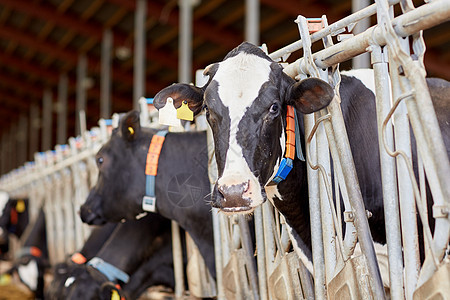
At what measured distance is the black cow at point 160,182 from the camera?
350cm

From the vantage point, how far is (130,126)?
3.66m

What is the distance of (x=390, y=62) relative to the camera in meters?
1.99

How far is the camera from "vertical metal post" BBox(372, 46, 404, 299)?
200 cm

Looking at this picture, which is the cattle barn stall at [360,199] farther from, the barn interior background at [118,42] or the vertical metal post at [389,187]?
the barn interior background at [118,42]

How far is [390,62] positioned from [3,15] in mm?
15160

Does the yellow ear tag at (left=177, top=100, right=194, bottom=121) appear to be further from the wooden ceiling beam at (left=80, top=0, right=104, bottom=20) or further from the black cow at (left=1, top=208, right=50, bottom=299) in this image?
the wooden ceiling beam at (left=80, top=0, right=104, bottom=20)

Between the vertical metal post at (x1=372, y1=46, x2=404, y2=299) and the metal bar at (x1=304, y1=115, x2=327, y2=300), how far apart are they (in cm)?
42

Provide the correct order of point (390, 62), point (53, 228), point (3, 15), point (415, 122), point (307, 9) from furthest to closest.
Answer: point (3, 15)
point (307, 9)
point (53, 228)
point (390, 62)
point (415, 122)

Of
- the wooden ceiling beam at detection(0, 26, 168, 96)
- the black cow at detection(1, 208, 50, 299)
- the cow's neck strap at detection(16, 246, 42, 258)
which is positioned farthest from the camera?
the wooden ceiling beam at detection(0, 26, 168, 96)

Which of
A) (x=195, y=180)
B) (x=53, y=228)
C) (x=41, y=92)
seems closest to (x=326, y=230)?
(x=195, y=180)

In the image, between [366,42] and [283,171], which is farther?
[283,171]

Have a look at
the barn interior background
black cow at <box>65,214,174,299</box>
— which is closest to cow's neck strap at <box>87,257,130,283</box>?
black cow at <box>65,214,174,299</box>

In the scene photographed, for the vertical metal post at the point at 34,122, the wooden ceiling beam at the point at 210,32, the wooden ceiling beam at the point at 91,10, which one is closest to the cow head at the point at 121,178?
the wooden ceiling beam at the point at 210,32

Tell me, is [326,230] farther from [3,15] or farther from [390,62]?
[3,15]
